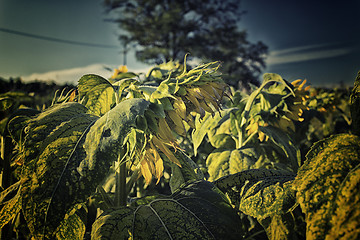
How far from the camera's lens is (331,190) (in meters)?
0.33

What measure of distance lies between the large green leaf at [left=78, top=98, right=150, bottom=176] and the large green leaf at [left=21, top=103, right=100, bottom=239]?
0.05 feet

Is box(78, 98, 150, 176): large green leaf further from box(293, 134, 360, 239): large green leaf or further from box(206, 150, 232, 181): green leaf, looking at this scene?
box(206, 150, 232, 181): green leaf

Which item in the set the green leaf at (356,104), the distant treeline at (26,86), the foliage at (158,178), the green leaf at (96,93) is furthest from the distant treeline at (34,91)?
the green leaf at (356,104)

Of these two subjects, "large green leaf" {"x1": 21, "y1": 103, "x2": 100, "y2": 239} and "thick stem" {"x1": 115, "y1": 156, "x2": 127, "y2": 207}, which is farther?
"thick stem" {"x1": 115, "y1": 156, "x2": 127, "y2": 207}

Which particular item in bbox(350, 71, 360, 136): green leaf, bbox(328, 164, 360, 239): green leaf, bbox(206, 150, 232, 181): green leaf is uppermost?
bbox(350, 71, 360, 136): green leaf

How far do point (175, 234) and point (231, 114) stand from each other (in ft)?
1.82

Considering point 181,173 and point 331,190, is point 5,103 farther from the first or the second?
point 331,190

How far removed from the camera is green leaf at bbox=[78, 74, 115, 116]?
53cm

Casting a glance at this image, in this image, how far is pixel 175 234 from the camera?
42cm

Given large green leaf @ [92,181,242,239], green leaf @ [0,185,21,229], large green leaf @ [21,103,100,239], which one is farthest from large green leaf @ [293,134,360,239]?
green leaf @ [0,185,21,229]

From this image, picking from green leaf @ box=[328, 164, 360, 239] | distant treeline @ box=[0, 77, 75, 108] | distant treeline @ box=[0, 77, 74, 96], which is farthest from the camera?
distant treeline @ box=[0, 77, 74, 96]

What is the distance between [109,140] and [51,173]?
0.09 meters

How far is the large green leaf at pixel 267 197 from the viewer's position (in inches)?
16.7

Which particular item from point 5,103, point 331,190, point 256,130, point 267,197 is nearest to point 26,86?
point 5,103
